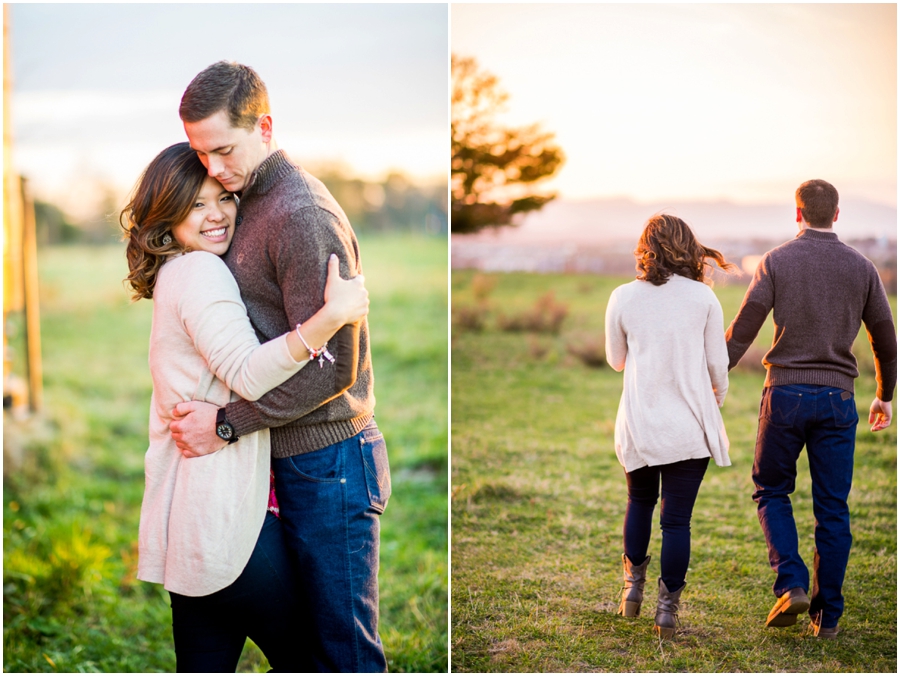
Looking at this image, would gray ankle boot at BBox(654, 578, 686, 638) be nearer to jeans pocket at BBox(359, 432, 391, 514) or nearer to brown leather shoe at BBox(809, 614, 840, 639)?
brown leather shoe at BBox(809, 614, 840, 639)

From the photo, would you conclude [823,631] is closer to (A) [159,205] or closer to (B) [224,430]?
(B) [224,430]

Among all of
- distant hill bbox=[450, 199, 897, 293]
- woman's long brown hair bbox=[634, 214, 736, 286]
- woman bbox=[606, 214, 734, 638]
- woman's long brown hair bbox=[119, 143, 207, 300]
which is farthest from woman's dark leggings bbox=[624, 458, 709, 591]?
distant hill bbox=[450, 199, 897, 293]

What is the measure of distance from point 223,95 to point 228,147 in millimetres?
122

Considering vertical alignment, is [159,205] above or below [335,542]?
above

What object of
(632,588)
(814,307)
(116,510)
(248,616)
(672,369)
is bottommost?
(116,510)

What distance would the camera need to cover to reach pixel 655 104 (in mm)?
6957

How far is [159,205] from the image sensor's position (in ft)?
6.22

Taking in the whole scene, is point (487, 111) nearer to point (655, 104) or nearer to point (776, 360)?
point (655, 104)

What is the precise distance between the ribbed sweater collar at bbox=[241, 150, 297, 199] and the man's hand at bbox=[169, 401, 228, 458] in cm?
55

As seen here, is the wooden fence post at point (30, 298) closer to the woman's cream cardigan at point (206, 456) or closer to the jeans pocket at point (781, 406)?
the woman's cream cardigan at point (206, 456)

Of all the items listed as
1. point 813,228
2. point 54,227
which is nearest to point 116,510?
point 813,228

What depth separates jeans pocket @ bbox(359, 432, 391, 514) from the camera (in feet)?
6.50

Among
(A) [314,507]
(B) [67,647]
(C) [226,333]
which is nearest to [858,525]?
(A) [314,507]

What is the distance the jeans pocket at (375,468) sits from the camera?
1.98 m
